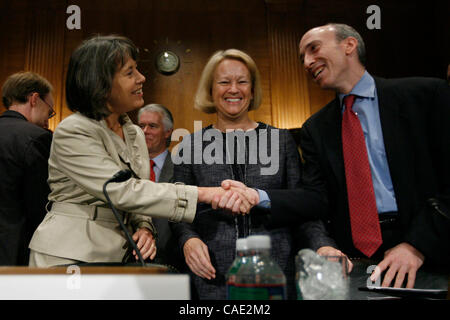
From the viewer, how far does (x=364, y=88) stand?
5.67 feet

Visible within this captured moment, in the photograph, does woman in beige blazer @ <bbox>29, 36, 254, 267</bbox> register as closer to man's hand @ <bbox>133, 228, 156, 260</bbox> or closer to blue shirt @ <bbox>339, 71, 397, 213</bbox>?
man's hand @ <bbox>133, 228, 156, 260</bbox>

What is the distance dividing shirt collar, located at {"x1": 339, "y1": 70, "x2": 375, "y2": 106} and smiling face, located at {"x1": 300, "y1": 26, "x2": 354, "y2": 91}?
0.07 metres

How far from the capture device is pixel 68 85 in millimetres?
1495

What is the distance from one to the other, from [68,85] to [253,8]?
4.32 m

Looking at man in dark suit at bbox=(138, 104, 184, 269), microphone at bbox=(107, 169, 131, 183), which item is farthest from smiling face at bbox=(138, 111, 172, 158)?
microphone at bbox=(107, 169, 131, 183)

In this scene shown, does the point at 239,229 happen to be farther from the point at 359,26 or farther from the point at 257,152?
the point at 359,26

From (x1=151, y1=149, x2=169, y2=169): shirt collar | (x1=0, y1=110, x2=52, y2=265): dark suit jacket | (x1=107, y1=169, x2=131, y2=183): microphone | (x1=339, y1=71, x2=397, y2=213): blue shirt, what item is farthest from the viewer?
(x1=151, y1=149, x2=169, y2=169): shirt collar

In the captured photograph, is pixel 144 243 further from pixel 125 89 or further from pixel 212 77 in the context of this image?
pixel 212 77

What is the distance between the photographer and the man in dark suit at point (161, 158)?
7.30 feet

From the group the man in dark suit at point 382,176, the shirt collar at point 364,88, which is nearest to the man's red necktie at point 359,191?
the man in dark suit at point 382,176

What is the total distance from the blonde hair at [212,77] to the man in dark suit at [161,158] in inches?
21.9

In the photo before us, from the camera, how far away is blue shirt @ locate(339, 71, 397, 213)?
1.57 m

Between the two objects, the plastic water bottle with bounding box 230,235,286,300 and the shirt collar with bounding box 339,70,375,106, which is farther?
the shirt collar with bounding box 339,70,375,106

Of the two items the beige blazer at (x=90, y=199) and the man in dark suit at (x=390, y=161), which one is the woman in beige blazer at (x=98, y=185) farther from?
the man in dark suit at (x=390, y=161)
